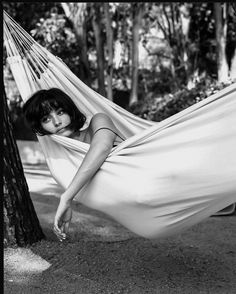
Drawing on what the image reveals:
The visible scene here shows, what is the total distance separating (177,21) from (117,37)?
1523 millimetres

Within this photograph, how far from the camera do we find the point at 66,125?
2.37 meters

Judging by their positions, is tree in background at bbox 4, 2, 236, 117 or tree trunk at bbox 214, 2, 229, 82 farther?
tree in background at bbox 4, 2, 236, 117

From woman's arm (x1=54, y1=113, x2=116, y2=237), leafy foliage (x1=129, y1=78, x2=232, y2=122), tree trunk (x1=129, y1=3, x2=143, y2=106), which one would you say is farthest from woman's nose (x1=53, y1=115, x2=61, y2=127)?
tree trunk (x1=129, y1=3, x2=143, y2=106)

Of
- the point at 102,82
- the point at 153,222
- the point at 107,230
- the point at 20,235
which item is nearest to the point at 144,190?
the point at 153,222

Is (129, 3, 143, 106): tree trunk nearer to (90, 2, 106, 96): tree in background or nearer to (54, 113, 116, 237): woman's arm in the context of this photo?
(90, 2, 106, 96): tree in background

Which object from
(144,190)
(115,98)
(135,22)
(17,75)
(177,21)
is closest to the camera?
(144,190)

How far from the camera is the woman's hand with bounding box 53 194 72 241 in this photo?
2.14 m

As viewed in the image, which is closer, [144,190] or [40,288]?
[144,190]

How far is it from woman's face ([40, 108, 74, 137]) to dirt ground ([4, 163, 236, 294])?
78 cm

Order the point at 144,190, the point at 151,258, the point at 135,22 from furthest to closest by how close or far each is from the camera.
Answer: the point at 135,22 < the point at 151,258 < the point at 144,190

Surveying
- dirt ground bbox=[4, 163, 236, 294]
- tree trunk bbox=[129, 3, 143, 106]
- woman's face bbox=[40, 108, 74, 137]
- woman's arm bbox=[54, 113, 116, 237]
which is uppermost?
tree trunk bbox=[129, 3, 143, 106]

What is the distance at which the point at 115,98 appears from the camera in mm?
12844

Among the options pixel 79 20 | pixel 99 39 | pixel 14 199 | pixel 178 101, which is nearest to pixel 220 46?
pixel 178 101

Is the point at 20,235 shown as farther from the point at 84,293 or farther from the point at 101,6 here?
the point at 101,6
